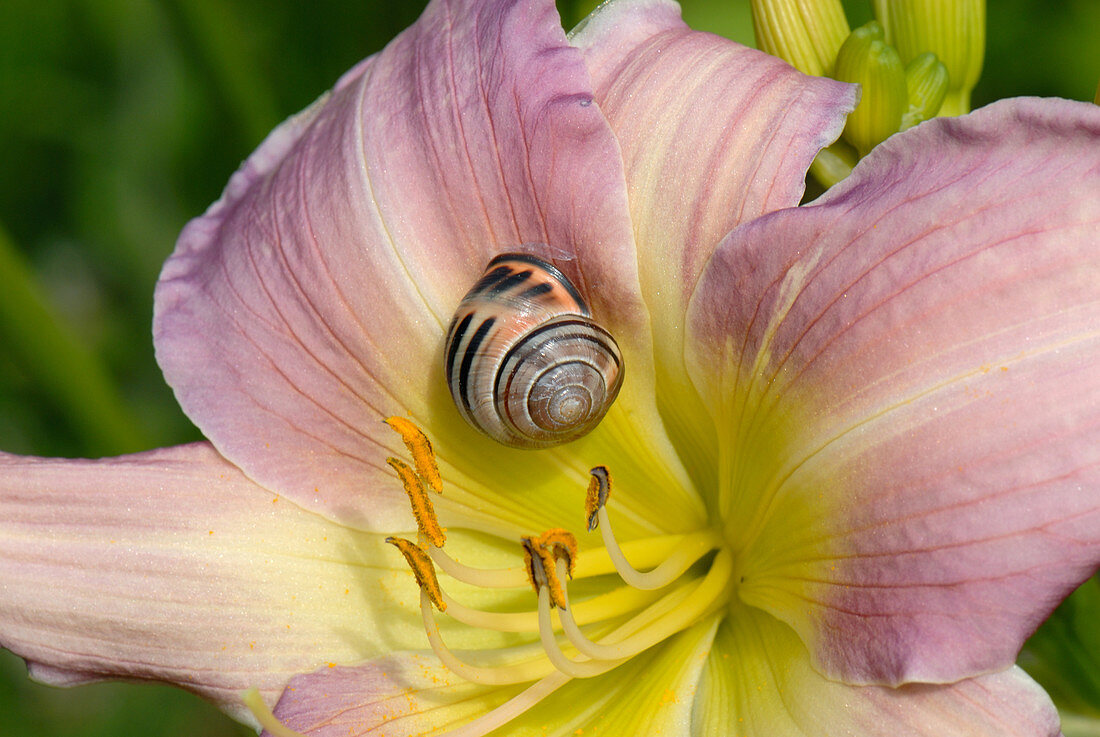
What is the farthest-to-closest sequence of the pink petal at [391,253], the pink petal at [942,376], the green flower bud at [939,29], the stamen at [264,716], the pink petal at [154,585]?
the green flower bud at [939,29]
the pink petal at [154,585]
the pink petal at [391,253]
the stamen at [264,716]
the pink petal at [942,376]

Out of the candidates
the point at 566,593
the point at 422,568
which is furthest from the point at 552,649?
the point at 422,568

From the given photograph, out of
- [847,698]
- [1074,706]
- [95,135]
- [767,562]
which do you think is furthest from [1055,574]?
[95,135]

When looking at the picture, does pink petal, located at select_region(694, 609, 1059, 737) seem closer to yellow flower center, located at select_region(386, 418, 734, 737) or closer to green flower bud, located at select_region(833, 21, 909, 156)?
yellow flower center, located at select_region(386, 418, 734, 737)

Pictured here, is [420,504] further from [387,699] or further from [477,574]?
[387,699]

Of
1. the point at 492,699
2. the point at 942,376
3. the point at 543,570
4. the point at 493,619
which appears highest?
the point at 942,376

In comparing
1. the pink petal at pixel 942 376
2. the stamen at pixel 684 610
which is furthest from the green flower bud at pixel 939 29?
the stamen at pixel 684 610

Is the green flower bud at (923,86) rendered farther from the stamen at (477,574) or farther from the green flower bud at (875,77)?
the stamen at (477,574)
